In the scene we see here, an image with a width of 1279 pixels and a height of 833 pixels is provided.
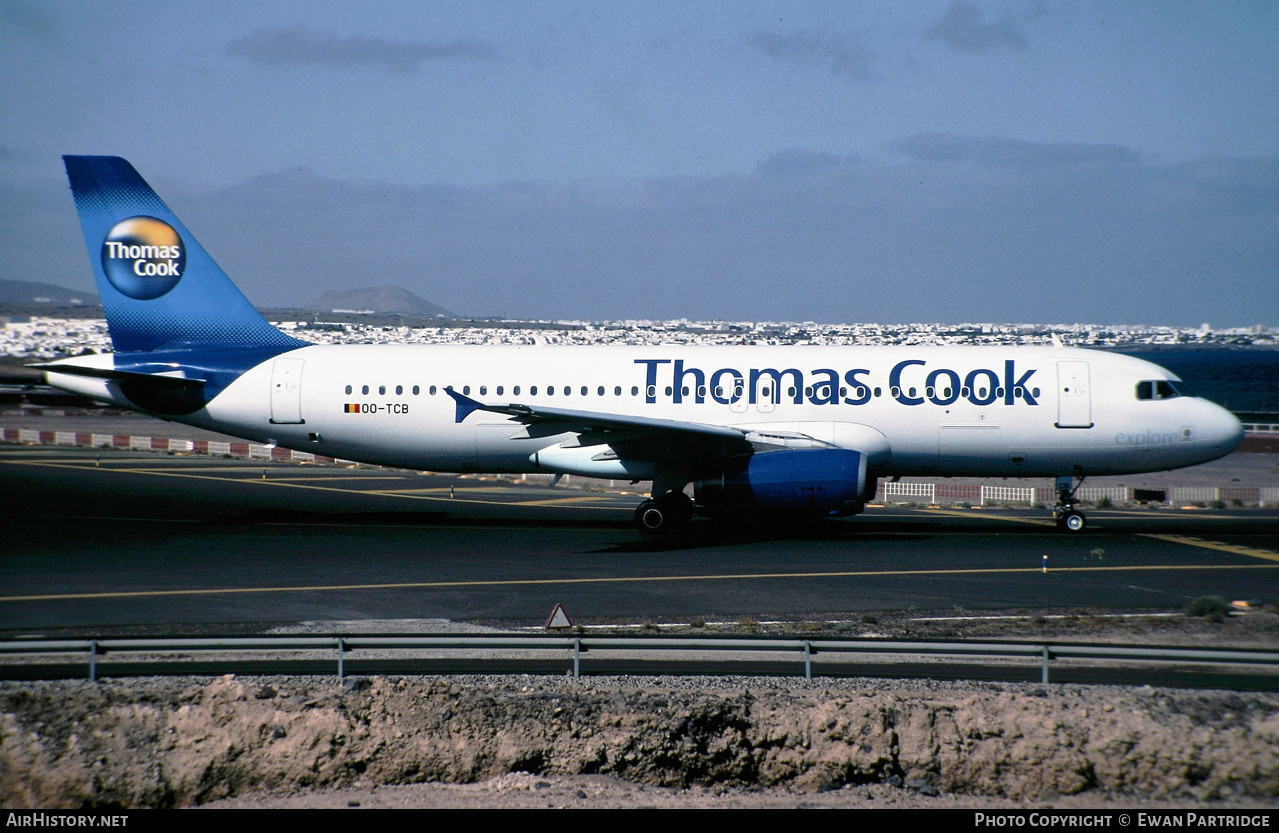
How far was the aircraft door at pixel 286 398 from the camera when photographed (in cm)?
2748

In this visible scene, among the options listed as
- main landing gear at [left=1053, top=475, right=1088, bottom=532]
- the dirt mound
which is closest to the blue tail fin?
the dirt mound

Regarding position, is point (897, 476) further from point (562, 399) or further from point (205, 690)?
point (205, 690)

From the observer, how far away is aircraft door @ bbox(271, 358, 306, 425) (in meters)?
27.5

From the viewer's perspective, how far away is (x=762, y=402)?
26328 millimetres

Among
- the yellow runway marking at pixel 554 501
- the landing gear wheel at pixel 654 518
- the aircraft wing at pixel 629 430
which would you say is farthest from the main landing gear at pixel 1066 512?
the yellow runway marking at pixel 554 501

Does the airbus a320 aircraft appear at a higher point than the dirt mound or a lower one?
higher

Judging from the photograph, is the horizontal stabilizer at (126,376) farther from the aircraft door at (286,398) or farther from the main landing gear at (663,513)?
the main landing gear at (663,513)

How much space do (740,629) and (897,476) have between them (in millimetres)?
12443

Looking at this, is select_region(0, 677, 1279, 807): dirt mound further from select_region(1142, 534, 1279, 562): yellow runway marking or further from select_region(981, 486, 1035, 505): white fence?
select_region(981, 486, 1035, 505): white fence

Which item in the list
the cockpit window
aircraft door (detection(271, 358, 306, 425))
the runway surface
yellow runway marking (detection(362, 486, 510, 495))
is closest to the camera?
the runway surface

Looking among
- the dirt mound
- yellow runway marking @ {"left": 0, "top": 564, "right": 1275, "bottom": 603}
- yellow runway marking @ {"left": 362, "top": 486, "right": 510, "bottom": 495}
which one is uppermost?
yellow runway marking @ {"left": 362, "top": 486, "right": 510, "bottom": 495}

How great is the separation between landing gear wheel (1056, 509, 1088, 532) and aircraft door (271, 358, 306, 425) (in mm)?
20535

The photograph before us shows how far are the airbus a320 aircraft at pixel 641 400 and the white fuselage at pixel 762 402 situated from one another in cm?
5

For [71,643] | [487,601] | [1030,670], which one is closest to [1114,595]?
[1030,670]
